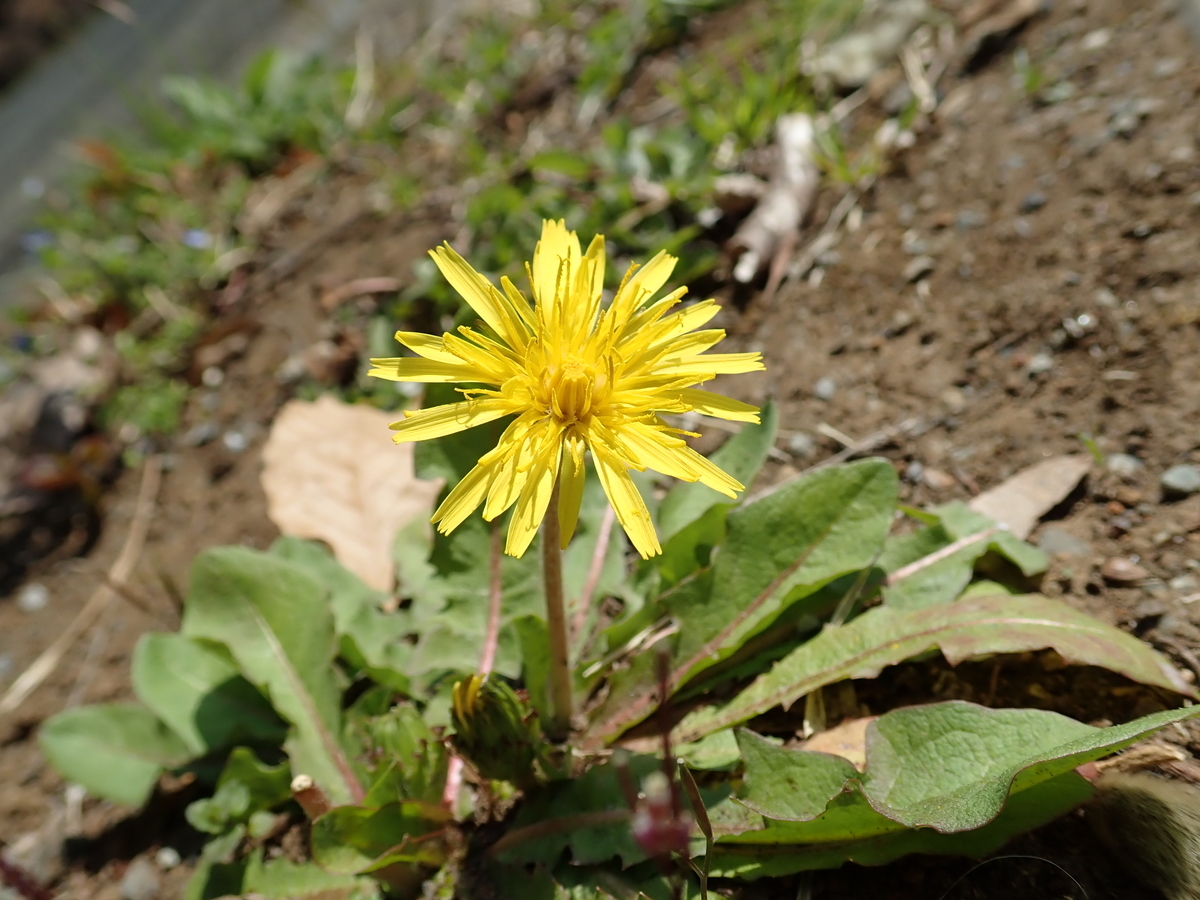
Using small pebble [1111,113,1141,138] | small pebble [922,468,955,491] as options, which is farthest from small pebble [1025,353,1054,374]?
small pebble [1111,113,1141,138]

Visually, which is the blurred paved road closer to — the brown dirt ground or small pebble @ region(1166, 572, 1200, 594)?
the brown dirt ground

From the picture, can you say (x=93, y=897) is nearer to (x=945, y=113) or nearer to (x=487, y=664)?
(x=487, y=664)

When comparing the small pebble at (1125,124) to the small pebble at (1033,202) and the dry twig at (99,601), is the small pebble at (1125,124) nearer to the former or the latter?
the small pebble at (1033,202)

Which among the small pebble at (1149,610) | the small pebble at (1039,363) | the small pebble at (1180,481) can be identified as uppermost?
the small pebble at (1039,363)

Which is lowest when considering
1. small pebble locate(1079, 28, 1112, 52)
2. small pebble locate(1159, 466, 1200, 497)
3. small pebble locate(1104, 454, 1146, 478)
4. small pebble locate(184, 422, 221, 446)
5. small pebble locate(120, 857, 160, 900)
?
small pebble locate(1159, 466, 1200, 497)

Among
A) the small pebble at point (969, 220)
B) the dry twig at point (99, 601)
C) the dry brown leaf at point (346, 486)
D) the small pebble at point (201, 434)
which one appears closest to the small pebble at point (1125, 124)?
the small pebble at point (969, 220)

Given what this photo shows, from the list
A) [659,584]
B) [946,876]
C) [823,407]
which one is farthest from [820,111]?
[946,876]

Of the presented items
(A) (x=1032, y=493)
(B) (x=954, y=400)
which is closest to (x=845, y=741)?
(A) (x=1032, y=493)

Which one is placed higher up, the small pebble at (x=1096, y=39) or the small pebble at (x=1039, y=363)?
the small pebble at (x=1096, y=39)
